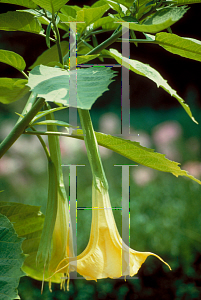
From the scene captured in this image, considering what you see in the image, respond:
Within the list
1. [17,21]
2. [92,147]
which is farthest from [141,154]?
[17,21]

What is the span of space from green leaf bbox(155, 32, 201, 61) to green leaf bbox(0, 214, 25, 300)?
21 centimetres

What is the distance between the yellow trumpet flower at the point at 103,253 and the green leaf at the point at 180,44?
132 millimetres

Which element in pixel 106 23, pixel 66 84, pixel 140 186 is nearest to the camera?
pixel 66 84

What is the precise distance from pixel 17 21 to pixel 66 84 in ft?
0.45

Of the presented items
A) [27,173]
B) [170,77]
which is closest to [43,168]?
[27,173]

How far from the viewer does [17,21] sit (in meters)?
0.28

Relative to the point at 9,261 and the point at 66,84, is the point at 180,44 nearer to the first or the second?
the point at 66,84

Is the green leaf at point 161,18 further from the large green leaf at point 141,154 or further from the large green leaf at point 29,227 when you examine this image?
the large green leaf at point 29,227

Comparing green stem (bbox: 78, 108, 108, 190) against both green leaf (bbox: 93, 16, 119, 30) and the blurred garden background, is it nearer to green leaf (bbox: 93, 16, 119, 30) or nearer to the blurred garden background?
green leaf (bbox: 93, 16, 119, 30)

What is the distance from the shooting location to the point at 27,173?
1.21 meters

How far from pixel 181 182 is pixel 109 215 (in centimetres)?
122

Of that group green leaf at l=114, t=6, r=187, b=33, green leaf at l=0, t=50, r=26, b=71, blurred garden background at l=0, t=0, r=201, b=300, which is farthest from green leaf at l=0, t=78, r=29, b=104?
blurred garden background at l=0, t=0, r=201, b=300

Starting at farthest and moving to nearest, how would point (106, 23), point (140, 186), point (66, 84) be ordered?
point (140, 186), point (106, 23), point (66, 84)

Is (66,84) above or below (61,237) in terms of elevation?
above
